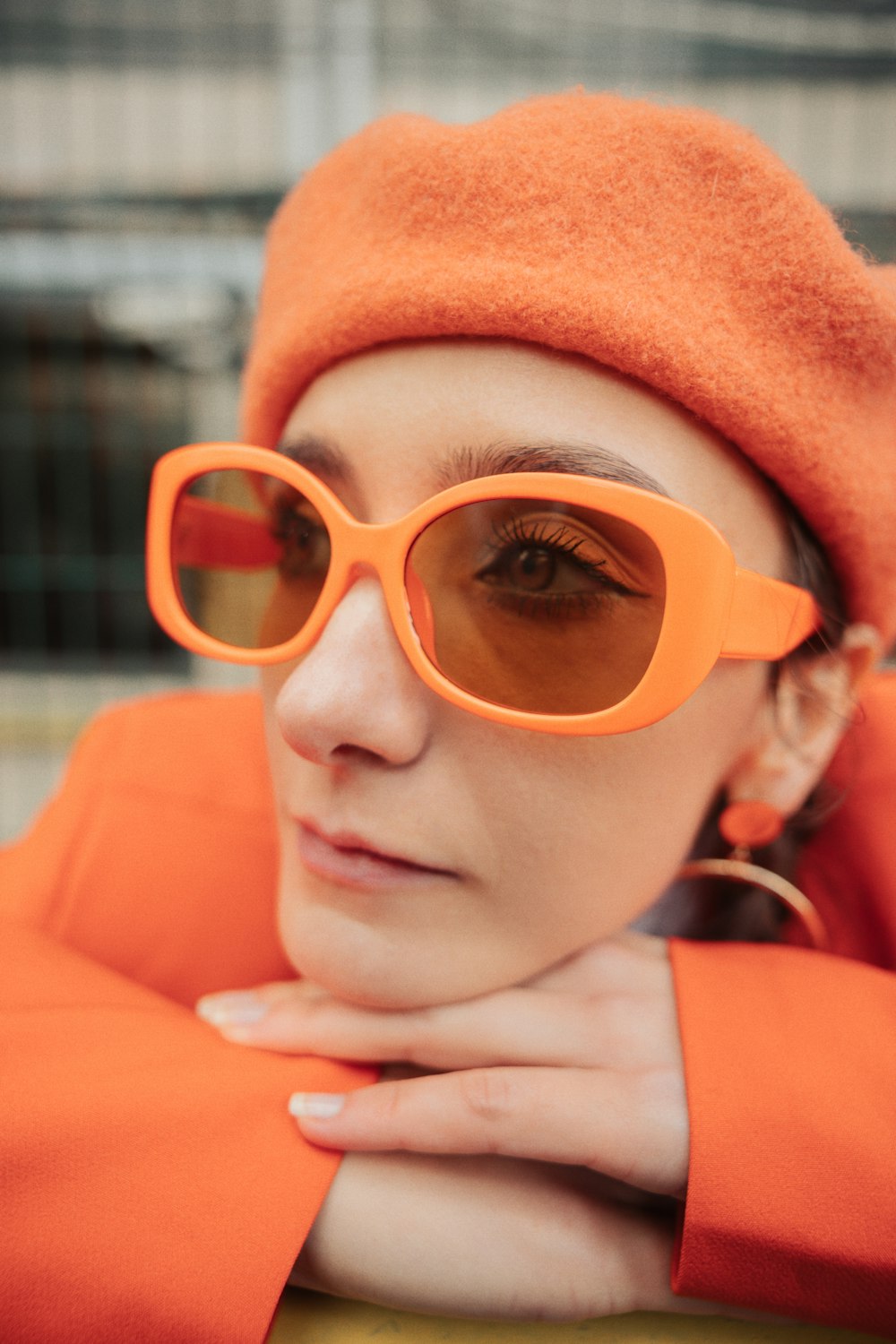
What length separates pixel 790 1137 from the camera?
2.29 feet

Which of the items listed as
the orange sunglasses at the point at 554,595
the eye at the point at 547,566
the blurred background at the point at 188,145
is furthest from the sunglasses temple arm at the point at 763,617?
the blurred background at the point at 188,145

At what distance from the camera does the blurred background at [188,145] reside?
2.30m

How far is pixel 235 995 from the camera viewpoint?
3.05ft

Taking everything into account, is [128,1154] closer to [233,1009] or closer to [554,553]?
[233,1009]

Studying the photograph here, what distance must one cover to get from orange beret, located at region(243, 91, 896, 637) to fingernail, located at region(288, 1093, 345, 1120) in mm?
644

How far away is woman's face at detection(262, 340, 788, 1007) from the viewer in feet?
2.42

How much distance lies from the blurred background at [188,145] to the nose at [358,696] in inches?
72.2

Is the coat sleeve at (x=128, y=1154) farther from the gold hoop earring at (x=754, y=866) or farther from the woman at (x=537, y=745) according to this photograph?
the gold hoop earring at (x=754, y=866)

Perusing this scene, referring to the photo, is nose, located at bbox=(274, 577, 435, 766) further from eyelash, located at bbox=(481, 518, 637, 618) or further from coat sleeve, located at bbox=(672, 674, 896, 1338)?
coat sleeve, located at bbox=(672, 674, 896, 1338)

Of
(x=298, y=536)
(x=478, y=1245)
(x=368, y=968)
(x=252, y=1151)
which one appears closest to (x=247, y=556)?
(x=298, y=536)

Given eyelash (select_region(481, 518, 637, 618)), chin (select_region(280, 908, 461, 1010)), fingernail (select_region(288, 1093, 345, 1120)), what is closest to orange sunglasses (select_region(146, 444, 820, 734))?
eyelash (select_region(481, 518, 637, 618))

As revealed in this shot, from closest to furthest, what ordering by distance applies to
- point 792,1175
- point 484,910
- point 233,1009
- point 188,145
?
point 792,1175 → point 484,910 → point 233,1009 → point 188,145

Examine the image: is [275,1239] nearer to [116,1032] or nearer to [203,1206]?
[203,1206]

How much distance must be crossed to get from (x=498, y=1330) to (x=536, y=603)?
56 cm
